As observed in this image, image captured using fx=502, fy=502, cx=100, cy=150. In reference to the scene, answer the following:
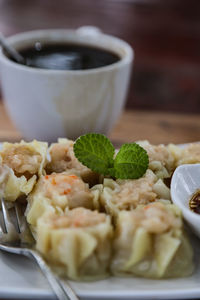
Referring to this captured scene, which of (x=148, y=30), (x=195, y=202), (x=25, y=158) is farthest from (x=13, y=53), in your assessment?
(x=148, y=30)

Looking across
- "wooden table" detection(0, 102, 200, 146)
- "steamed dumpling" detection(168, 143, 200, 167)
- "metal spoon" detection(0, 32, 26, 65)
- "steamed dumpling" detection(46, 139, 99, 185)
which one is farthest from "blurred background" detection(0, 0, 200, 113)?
"steamed dumpling" detection(46, 139, 99, 185)

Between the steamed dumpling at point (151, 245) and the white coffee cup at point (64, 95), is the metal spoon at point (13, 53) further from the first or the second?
the steamed dumpling at point (151, 245)

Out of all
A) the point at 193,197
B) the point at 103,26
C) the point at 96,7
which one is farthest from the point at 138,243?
the point at 96,7

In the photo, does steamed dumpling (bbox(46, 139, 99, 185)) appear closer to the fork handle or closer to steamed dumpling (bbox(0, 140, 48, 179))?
steamed dumpling (bbox(0, 140, 48, 179))

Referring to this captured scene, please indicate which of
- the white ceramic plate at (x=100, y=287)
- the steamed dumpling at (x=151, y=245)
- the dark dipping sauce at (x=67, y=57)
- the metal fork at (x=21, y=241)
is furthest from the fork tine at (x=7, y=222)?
the dark dipping sauce at (x=67, y=57)

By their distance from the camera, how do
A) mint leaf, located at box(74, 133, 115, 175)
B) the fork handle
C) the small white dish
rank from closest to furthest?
the fork handle
the small white dish
mint leaf, located at box(74, 133, 115, 175)

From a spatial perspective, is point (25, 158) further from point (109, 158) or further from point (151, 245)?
point (151, 245)

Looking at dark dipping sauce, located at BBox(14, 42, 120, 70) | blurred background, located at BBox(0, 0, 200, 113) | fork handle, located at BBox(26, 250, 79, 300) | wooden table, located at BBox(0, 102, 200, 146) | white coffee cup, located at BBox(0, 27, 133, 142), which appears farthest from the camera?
blurred background, located at BBox(0, 0, 200, 113)
